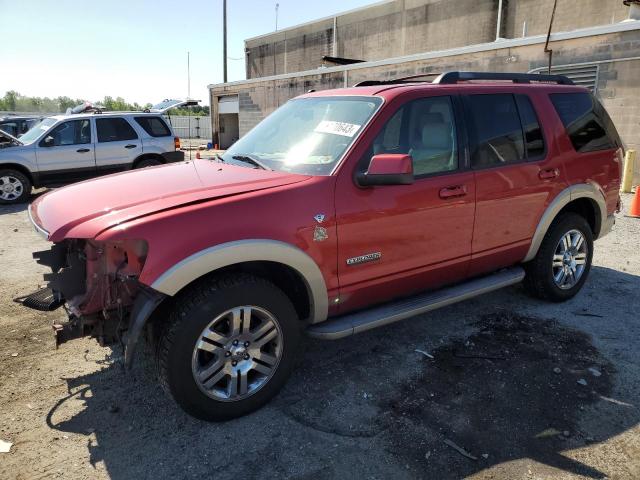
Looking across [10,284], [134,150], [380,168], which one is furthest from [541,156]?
[134,150]

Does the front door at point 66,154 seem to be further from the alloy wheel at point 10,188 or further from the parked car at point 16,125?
the parked car at point 16,125

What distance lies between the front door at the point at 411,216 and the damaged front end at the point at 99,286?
1244 millimetres

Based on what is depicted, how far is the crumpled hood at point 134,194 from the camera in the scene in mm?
2650

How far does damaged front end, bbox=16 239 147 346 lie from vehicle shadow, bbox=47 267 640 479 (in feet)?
2.00

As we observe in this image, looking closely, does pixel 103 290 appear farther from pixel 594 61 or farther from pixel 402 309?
pixel 594 61

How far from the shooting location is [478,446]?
8.96 feet

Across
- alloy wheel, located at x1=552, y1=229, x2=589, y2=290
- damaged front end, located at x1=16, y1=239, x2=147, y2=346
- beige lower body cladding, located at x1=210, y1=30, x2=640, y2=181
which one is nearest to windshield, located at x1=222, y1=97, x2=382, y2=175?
damaged front end, located at x1=16, y1=239, x2=147, y2=346

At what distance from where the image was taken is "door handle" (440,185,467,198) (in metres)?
3.54

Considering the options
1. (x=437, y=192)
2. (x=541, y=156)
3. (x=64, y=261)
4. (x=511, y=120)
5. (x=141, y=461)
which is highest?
(x=511, y=120)

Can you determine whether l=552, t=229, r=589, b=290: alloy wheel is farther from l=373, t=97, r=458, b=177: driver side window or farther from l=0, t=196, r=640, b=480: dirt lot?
l=373, t=97, r=458, b=177: driver side window

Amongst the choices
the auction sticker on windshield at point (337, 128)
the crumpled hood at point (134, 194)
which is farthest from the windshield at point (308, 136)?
the crumpled hood at point (134, 194)

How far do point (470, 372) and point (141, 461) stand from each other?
88.0 inches

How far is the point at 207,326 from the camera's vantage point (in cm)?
272

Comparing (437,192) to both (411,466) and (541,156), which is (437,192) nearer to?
(541,156)
